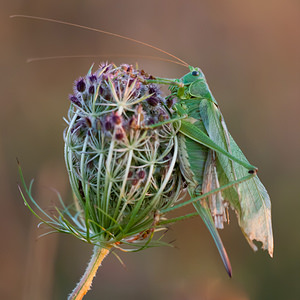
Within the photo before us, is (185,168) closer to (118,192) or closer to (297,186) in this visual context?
(118,192)

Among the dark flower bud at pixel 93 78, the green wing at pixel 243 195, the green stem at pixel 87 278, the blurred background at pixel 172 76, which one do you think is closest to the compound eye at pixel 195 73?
the green wing at pixel 243 195

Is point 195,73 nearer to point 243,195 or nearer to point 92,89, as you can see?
point 92,89

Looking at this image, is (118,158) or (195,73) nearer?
(118,158)

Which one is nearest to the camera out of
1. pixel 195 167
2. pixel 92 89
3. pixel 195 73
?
pixel 92 89

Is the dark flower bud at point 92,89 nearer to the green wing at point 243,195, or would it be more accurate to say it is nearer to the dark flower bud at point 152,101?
the dark flower bud at point 152,101

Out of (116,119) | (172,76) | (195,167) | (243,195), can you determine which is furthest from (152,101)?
(172,76)

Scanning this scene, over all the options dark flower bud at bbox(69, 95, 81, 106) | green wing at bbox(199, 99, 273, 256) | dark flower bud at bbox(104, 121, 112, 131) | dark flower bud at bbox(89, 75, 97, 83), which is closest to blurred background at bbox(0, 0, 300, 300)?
green wing at bbox(199, 99, 273, 256)

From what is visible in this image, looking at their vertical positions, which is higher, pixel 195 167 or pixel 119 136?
pixel 119 136

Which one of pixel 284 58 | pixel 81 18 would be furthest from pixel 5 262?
pixel 284 58
